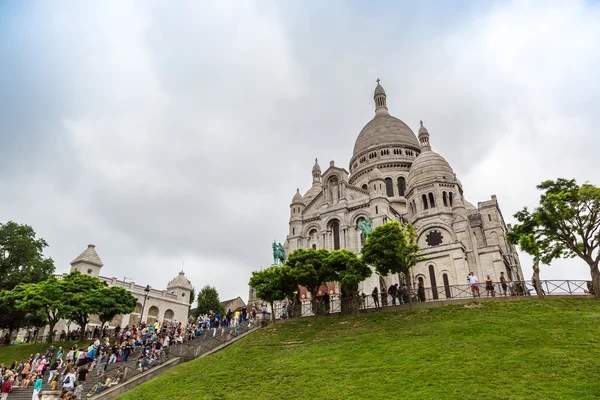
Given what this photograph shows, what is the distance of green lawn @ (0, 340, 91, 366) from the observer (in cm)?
3017

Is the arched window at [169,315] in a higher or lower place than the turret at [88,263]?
lower

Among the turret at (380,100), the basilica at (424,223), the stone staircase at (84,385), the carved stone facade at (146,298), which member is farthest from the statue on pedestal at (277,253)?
the turret at (380,100)

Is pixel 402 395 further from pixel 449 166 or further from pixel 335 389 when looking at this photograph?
pixel 449 166

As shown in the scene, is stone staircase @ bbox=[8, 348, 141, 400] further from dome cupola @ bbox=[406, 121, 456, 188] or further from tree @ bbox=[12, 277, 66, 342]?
dome cupola @ bbox=[406, 121, 456, 188]

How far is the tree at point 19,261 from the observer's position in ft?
130

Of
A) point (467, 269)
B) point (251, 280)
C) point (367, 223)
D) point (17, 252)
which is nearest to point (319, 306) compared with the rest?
point (251, 280)

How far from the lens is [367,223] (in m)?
40.8

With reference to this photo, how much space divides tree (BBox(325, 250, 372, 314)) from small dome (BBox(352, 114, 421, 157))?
37.1m

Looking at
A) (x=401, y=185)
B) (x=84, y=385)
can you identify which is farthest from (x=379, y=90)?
(x=84, y=385)

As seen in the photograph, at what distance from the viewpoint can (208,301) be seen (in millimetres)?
68562

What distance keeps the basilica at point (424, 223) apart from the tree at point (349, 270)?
724 centimetres

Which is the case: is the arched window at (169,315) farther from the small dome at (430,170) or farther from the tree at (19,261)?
the small dome at (430,170)

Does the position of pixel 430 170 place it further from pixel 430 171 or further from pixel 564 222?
pixel 564 222

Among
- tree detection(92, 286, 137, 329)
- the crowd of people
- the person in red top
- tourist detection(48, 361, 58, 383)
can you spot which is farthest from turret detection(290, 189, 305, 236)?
the person in red top
